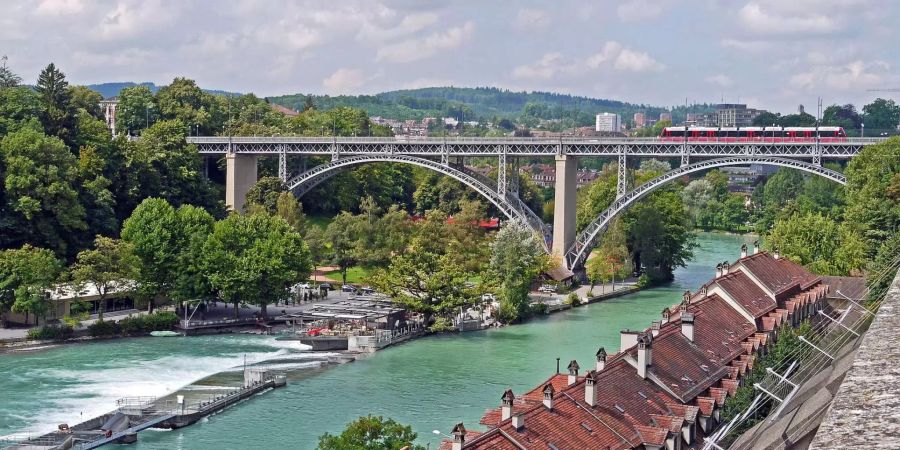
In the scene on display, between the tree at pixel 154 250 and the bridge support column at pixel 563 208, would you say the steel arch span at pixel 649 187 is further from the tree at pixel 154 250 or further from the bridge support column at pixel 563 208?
the tree at pixel 154 250

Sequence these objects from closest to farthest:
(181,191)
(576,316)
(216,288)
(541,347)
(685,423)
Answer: (685,423) < (541,347) < (216,288) < (576,316) < (181,191)

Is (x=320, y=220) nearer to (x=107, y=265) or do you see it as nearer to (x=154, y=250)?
(x=154, y=250)

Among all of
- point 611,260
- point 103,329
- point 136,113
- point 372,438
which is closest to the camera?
point 372,438

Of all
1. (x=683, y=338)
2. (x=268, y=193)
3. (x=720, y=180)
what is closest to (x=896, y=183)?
(x=683, y=338)

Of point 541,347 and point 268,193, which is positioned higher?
point 268,193

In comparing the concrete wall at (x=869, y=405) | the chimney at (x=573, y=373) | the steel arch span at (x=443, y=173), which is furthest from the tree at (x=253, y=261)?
the concrete wall at (x=869, y=405)

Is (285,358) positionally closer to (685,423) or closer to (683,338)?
(683,338)

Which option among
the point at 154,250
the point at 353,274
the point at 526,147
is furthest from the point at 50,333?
the point at 526,147

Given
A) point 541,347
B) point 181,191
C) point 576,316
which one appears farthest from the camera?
point 181,191
